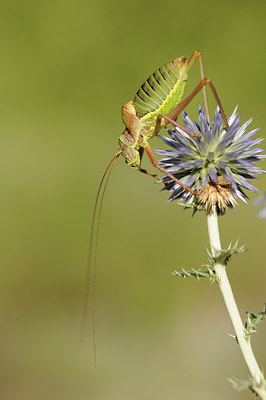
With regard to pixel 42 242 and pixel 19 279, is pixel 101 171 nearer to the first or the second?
pixel 42 242

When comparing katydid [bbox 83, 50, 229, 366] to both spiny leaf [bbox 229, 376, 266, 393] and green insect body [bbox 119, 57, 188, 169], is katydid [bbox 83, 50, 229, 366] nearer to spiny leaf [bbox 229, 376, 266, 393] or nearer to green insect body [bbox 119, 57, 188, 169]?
green insect body [bbox 119, 57, 188, 169]

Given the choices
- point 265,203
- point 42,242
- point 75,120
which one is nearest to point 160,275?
point 42,242

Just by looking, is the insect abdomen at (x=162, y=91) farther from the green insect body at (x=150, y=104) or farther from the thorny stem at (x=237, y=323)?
the thorny stem at (x=237, y=323)

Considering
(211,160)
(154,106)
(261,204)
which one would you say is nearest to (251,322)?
(261,204)

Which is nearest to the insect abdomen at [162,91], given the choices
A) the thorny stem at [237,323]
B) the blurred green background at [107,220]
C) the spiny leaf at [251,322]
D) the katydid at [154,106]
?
the katydid at [154,106]

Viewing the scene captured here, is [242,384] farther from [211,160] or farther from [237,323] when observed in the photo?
[211,160]

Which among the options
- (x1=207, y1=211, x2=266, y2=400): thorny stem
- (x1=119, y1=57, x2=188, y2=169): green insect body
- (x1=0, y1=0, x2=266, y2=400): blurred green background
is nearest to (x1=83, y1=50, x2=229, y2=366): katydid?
(x1=119, y1=57, x2=188, y2=169): green insect body
